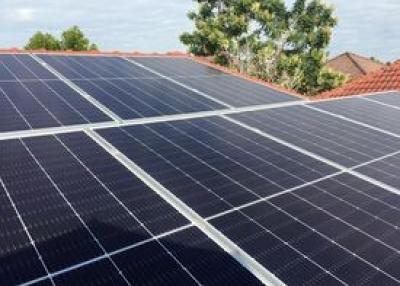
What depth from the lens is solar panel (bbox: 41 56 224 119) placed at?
14.3 m

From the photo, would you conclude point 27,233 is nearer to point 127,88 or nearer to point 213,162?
point 213,162

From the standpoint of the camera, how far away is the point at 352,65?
68812 millimetres

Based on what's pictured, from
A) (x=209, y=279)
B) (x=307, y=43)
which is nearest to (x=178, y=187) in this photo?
(x=209, y=279)

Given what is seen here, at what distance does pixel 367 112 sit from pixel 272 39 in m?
21.6

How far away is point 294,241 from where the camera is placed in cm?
847

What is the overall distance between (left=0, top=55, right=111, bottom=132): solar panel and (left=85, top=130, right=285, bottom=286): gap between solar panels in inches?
71.4

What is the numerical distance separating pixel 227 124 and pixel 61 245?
764cm

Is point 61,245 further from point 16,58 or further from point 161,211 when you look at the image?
point 16,58

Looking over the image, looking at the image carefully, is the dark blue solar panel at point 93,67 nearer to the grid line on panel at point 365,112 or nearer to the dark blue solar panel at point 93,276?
the grid line on panel at point 365,112

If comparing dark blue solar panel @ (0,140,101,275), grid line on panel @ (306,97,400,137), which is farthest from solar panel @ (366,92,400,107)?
dark blue solar panel @ (0,140,101,275)

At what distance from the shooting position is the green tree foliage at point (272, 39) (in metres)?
35.6

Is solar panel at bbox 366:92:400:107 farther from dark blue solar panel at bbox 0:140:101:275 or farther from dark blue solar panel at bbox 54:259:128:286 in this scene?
dark blue solar panel at bbox 54:259:128:286

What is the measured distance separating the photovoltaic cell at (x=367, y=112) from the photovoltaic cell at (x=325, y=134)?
0.94 meters

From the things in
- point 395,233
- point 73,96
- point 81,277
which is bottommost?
point 395,233
